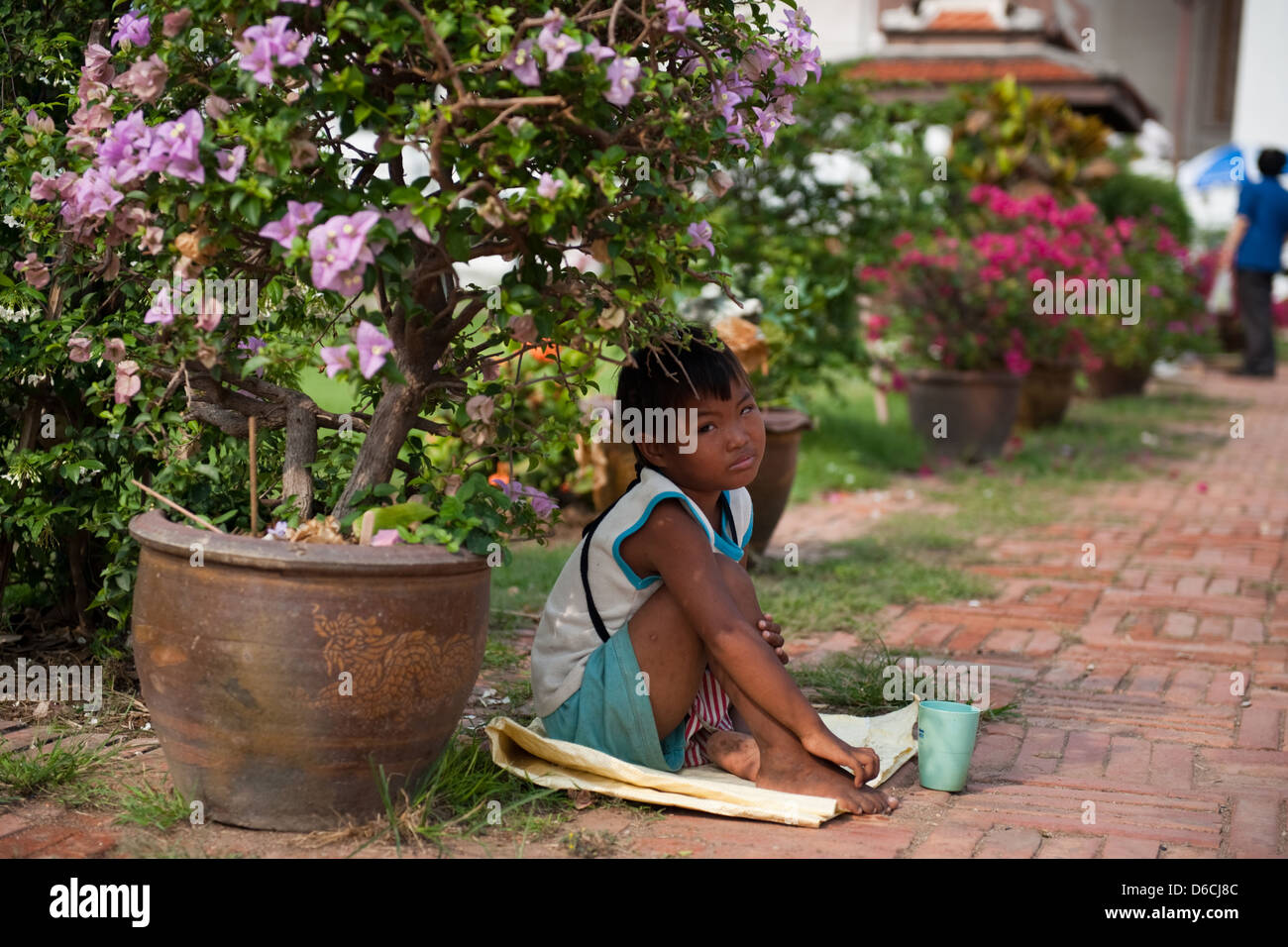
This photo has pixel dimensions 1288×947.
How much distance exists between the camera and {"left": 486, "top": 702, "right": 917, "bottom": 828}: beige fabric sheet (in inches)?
117

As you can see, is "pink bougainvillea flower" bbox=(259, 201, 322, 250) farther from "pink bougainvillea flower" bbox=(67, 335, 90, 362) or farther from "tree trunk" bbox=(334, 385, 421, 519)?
"pink bougainvillea flower" bbox=(67, 335, 90, 362)

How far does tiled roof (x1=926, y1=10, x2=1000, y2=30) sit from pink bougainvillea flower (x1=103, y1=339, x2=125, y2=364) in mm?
13283

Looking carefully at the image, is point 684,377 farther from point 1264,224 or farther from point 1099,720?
point 1264,224

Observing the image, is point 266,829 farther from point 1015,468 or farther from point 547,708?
point 1015,468

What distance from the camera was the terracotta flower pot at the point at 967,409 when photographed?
8984mm

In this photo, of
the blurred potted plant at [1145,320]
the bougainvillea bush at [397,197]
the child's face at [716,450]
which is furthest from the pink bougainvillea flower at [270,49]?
the blurred potted plant at [1145,320]

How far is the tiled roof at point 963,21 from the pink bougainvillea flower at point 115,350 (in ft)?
43.6

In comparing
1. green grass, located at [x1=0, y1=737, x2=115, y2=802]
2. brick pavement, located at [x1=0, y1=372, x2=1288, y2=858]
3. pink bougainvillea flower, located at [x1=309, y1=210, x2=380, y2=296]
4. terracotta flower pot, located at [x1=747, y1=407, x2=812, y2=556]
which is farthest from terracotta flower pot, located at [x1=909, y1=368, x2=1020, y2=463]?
pink bougainvillea flower, located at [x1=309, y1=210, x2=380, y2=296]

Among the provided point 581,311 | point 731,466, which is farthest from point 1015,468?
point 581,311

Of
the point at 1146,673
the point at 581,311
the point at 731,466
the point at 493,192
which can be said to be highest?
the point at 493,192

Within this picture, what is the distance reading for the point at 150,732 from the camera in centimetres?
346

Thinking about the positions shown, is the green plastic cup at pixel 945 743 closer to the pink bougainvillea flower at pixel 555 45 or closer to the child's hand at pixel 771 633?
the child's hand at pixel 771 633

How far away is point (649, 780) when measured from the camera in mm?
3066
